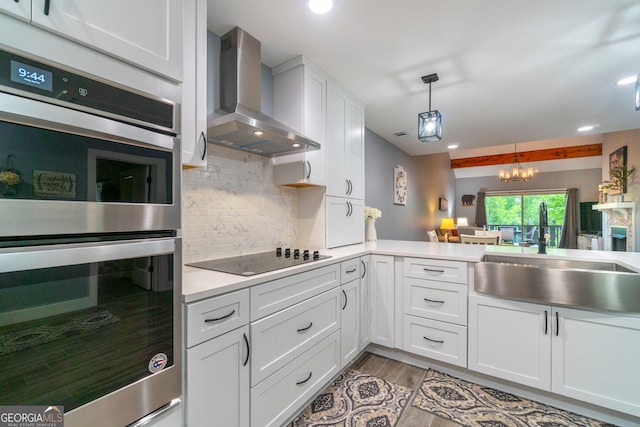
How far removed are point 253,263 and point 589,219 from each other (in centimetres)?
1008

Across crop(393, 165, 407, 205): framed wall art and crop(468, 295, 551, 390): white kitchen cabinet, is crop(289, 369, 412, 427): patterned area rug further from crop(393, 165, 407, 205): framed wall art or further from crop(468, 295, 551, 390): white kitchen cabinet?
crop(393, 165, 407, 205): framed wall art

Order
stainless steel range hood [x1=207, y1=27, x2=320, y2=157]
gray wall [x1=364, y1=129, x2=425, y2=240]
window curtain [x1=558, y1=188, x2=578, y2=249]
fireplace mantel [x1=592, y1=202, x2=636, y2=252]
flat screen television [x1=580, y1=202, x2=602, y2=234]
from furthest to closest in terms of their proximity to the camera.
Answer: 1. window curtain [x1=558, y1=188, x2=578, y2=249]
2. flat screen television [x1=580, y1=202, x2=602, y2=234]
3. fireplace mantel [x1=592, y1=202, x2=636, y2=252]
4. gray wall [x1=364, y1=129, x2=425, y2=240]
5. stainless steel range hood [x1=207, y1=27, x2=320, y2=157]

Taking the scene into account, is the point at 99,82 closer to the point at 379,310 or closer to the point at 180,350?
the point at 180,350

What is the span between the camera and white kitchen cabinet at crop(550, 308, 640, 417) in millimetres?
1619

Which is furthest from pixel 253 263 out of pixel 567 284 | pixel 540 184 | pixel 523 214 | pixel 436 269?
pixel 523 214

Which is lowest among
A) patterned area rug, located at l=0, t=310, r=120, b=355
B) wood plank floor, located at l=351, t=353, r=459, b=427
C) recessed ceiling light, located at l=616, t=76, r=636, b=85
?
wood plank floor, located at l=351, t=353, r=459, b=427

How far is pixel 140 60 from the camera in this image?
0.93 m

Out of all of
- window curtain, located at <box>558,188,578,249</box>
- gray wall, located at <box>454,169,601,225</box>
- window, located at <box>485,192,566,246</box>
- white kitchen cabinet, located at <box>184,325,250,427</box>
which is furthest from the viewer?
window, located at <box>485,192,566,246</box>

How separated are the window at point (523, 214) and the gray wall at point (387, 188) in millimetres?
5669

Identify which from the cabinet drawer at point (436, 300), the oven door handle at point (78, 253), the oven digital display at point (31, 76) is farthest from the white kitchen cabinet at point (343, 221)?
the oven digital display at point (31, 76)

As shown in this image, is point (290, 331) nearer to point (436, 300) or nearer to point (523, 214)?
point (436, 300)

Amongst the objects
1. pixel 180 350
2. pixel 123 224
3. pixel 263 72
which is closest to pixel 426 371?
pixel 180 350

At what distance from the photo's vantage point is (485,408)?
71.4 inches

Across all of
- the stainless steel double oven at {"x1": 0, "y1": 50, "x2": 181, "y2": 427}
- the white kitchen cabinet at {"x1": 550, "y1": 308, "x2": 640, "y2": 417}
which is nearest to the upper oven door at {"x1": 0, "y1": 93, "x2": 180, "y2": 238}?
the stainless steel double oven at {"x1": 0, "y1": 50, "x2": 181, "y2": 427}
